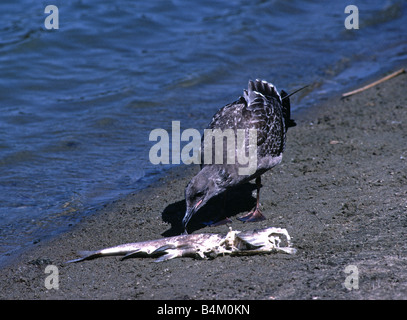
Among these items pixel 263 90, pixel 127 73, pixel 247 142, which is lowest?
pixel 247 142

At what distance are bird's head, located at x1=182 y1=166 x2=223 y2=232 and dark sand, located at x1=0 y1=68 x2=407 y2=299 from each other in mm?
515

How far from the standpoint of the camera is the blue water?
322 inches

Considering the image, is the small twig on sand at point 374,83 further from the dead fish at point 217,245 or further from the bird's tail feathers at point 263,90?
the dead fish at point 217,245

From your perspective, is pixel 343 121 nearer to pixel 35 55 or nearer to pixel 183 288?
pixel 183 288

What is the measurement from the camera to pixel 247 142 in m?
6.50

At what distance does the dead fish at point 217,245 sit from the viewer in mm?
5391

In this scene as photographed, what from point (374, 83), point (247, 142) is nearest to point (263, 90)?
point (247, 142)

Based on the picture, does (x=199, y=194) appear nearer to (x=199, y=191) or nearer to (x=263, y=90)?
(x=199, y=191)

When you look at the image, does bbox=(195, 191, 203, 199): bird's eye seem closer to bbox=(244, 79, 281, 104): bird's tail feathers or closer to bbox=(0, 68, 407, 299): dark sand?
bbox=(0, 68, 407, 299): dark sand

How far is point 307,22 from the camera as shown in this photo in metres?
15.7

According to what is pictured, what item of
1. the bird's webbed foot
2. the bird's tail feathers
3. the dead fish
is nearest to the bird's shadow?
the bird's webbed foot

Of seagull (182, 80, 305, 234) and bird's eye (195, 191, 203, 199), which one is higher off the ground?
seagull (182, 80, 305, 234)

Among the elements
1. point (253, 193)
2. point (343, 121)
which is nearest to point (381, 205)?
point (253, 193)

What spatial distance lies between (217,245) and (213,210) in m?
1.49
